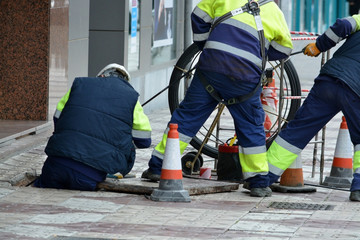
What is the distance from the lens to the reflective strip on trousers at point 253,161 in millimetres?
8086

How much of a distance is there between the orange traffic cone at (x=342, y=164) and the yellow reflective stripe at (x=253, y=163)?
114 cm

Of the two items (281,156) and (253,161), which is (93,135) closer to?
(253,161)

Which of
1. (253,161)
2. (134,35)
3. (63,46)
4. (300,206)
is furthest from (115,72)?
(134,35)

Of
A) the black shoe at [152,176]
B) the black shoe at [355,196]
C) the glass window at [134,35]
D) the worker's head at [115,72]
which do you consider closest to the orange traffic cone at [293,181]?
the black shoe at [355,196]

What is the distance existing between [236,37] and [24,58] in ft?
11.5

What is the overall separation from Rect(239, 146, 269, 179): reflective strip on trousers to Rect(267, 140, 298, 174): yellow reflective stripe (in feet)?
0.74

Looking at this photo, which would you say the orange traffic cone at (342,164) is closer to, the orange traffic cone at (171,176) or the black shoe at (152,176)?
the black shoe at (152,176)

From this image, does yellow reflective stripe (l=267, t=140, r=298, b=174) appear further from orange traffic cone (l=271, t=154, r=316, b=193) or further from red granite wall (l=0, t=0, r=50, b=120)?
red granite wall (l=0, t=0, r=50, b=120)

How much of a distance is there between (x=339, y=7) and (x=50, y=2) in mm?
24722

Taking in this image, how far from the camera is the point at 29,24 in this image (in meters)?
10.6

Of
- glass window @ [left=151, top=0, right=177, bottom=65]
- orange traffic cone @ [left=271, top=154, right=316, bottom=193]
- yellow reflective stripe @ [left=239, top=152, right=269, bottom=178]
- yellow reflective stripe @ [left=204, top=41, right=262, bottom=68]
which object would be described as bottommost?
orange traffic cone @ [left=271, top=154, right=316, bottom=193]

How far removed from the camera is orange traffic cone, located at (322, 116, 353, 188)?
907cm

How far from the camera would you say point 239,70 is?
7906 mm

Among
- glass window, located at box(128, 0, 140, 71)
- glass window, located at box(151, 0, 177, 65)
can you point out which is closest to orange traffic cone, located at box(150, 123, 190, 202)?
glass window, located at box(128, 0, 140, 71)
